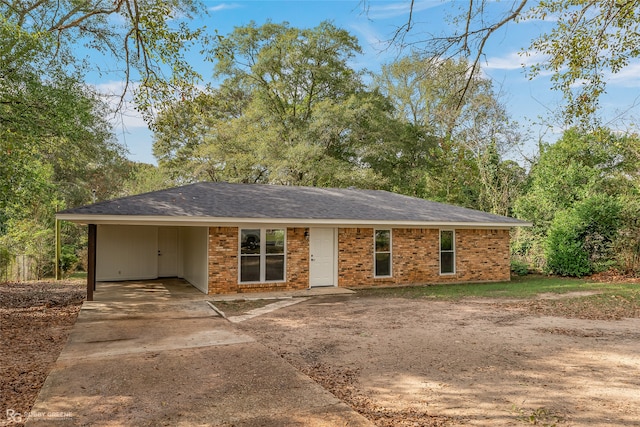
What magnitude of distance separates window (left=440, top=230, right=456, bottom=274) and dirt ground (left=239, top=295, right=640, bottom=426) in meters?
5.05

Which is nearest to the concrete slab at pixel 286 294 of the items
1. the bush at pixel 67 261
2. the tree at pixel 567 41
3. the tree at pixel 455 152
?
the tree at pixel 567 41

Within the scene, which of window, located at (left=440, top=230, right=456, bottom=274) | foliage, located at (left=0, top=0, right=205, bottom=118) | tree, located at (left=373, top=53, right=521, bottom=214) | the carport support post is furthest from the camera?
tree, located at (left=373, top=53, right=521, bottom=214)

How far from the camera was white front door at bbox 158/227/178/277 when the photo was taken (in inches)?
620

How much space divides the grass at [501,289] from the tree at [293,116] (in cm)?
1120

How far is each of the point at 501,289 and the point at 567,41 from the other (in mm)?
8438

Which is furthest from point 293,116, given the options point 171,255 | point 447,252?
point 447,252

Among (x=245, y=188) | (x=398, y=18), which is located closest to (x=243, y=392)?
(x=398, y=18)

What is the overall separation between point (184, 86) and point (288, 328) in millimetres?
4947

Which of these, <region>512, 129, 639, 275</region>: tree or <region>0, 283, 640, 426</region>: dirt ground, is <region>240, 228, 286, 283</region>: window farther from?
<region>512, 129, 639, 275</region>: tree

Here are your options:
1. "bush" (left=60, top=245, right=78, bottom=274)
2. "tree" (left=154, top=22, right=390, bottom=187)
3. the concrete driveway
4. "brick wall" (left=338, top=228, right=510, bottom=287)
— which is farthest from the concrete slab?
"bush" (left=60, top=245, right=78, bottom=274)

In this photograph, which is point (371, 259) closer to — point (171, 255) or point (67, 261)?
point (171, 255)

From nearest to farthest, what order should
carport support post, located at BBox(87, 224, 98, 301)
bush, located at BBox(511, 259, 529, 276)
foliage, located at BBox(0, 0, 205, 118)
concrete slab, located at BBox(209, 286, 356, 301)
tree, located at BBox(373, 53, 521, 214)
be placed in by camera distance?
foliage, located at BBox(0, 0, 205, 118) < carport support post, located at BBox(87, 224, 98, 301) < concrete slab, located at BBox(209, 286, 356, 301) < bush, located at BBox(511, 259, 529, 276) < tree, located at BBox(373, 53, 521, 214)

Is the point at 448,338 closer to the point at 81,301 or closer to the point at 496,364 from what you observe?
the point at 496,364

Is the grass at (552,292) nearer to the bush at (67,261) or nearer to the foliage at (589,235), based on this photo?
the foliage at (589,235)
